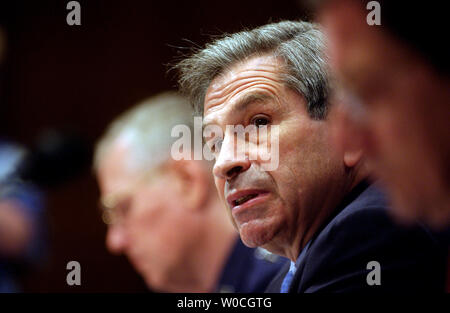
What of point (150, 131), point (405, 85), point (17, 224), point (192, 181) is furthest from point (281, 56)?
point (17, 224)

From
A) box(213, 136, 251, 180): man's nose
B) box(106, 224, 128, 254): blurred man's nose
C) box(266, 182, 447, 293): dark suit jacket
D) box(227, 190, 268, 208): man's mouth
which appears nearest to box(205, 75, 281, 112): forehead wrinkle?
box(213, 136, 251, 180): man's nose

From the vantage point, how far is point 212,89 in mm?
1846

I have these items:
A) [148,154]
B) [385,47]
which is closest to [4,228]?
[148,154]

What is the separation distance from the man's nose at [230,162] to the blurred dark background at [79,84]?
4.64 feet

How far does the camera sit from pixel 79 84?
3742 mm

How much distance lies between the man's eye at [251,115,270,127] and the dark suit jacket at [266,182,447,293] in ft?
1.09

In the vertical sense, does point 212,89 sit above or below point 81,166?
above

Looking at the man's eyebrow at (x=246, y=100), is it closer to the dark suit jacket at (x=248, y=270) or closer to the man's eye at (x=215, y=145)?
the man's eye at (x=215, y=145)

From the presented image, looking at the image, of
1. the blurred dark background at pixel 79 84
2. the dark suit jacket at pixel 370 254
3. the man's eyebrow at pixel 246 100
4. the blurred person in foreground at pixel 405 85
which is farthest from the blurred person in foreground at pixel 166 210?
the blurred person in foreground at pixel 405 85

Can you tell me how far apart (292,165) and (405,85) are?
764 mm

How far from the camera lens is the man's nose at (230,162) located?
5.41 feet

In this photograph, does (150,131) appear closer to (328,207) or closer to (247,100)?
(247,100)

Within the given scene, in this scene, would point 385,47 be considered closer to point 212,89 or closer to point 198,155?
point 212,89

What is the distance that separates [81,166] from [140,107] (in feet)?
1.83
